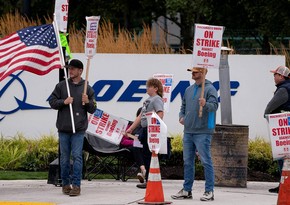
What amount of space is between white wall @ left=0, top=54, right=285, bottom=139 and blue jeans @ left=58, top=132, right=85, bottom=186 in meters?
6.22

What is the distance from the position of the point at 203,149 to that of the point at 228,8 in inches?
756

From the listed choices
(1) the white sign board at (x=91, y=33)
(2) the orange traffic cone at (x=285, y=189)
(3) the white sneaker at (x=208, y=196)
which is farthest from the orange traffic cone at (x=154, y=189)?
(1) the white sign board at (x=91, y=33)

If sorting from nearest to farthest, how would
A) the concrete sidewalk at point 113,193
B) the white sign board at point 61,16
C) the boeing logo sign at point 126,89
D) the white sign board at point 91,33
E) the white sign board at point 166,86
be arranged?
the concrete sidewalk at point 113,193
the white sign board at point 91,33
the white sign board at point 61,16
the white sign board at point 166,86
the boeing logo sign at point 126,89

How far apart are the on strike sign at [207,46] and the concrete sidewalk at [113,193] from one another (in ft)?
6.41

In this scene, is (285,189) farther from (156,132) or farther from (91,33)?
(91,33)

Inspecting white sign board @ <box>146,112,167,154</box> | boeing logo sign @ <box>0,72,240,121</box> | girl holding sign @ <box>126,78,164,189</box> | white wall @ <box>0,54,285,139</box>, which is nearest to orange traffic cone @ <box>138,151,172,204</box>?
white sign board @ <box>146,112,167,154</box>

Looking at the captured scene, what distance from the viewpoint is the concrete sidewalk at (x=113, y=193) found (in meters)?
14.1

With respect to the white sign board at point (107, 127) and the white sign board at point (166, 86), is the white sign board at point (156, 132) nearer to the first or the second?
the white sign board at point (107, 127)

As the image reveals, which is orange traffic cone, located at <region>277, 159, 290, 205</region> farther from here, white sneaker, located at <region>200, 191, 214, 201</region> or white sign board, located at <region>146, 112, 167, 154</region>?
white sign board, located at <region>146, 112, 167, 154</region>

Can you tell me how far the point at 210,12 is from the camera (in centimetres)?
3012

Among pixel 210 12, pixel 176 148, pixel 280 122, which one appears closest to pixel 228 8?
pixel 210 12

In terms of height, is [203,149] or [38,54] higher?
[38,54]

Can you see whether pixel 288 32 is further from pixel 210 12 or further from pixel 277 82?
pixel 277 82

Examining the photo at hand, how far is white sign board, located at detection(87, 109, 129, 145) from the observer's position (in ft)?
55.7
